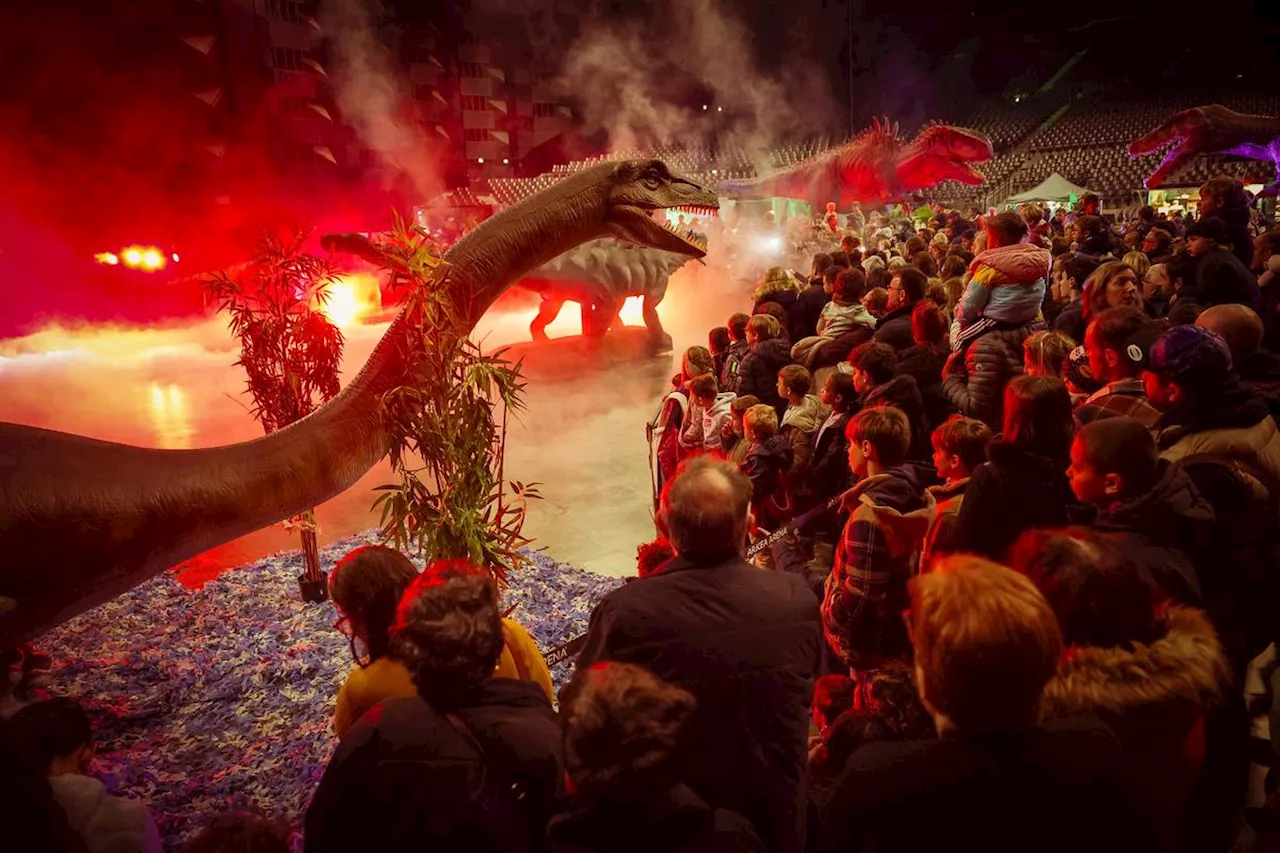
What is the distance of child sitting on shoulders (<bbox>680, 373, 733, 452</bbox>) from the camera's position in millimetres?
4523

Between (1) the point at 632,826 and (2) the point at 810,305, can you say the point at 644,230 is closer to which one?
(2) the point at 810,305

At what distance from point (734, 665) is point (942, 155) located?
1445 centimetres

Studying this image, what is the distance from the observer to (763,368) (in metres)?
4.82

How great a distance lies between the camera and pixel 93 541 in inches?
96.7

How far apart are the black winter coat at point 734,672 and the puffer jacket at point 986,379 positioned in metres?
2.44

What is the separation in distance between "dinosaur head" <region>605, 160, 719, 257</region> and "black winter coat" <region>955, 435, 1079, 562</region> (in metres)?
1.82

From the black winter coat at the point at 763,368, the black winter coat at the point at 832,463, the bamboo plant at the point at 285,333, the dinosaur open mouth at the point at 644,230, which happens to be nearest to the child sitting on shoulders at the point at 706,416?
the black winter coat at the point at 763,368

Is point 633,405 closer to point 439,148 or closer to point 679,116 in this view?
point 439,148

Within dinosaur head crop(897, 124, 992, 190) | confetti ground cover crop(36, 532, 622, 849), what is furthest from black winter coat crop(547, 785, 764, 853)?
dinosaur head crop(897, 124, 992, 190)

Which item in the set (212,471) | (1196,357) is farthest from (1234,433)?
(212,471)

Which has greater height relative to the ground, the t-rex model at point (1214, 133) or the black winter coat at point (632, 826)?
the t-rex model at point (1214, 133)

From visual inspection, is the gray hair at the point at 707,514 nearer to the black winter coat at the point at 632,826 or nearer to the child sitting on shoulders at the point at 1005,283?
the black winter coat at the point at 632,826

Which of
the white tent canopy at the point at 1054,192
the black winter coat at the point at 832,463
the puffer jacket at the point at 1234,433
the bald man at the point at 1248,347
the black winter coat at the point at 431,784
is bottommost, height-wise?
the black winter coat at the point at 431,784

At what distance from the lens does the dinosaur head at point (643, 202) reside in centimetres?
378
